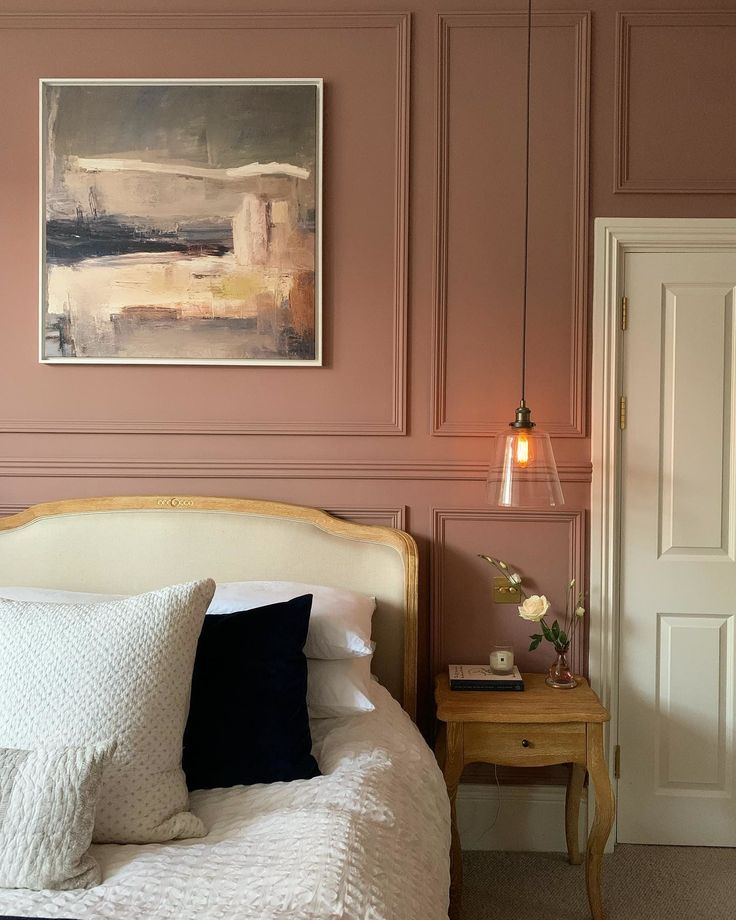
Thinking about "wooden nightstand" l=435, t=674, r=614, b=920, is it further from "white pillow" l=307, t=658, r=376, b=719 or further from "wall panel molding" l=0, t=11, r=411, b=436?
"wall panel molding" l=0, t=11, r=411, b=436

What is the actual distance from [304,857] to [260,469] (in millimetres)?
1339

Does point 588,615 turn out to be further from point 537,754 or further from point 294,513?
point 294,513

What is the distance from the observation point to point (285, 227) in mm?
2410

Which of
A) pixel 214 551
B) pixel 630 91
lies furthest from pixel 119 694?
pixel 630 91

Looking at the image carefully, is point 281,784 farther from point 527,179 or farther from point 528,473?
point 527,179

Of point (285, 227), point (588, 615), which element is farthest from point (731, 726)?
point (285, 227)

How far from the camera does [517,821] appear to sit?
244 centimetres

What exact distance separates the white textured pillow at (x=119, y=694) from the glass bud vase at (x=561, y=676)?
1204mm

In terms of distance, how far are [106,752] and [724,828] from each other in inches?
82.8

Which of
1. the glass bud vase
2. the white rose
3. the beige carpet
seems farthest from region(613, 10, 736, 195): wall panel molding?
the beige carpet

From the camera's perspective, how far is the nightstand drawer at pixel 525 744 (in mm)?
2066

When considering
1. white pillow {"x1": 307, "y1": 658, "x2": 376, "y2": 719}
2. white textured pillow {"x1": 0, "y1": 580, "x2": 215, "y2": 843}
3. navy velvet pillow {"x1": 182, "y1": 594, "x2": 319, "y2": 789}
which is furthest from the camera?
white pillow {"x1": 307, "y1": 658, "x2": 376, "y2": 719}

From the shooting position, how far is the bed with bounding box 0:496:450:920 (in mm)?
1219

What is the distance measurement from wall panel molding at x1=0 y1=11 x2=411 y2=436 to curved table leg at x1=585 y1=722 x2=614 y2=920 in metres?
1.09
